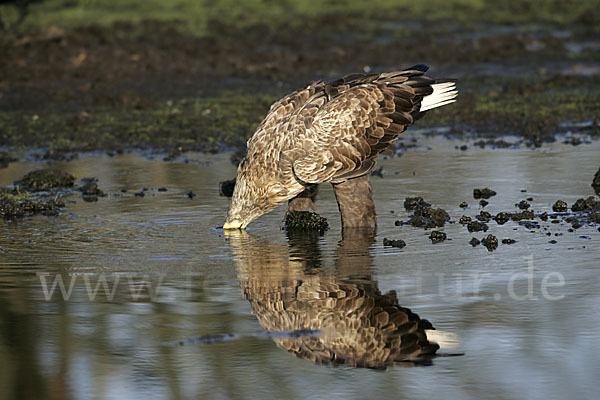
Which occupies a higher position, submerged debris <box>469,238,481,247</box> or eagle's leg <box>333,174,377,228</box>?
eagle's leg <box>333,174,377,228</box>

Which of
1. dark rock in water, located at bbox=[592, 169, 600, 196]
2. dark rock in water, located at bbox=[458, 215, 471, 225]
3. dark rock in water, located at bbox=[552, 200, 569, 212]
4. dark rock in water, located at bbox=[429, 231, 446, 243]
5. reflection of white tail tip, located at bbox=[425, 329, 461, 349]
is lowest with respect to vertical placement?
reflection of white tail tip, located at bbox=[425, 329, 461, 349]

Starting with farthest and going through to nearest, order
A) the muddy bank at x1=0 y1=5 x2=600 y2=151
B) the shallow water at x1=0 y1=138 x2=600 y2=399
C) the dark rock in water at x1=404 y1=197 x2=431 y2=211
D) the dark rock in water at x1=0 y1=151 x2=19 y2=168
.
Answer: the muddy bank at x1=0 y1=5 x2=600 y2=151
the dark rock in water at x1=0 y1=151 x2=19 y2=168
the dark rock in water at x1=404 y1=197 x2=431 y2=211
the shallow water at x1=0 y1=138 x2=600 y2=399

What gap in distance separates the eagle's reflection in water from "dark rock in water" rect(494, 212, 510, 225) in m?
1.21

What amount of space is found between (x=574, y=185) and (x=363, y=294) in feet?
15.7

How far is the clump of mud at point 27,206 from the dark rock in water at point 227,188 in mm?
1670

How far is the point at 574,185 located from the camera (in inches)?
456

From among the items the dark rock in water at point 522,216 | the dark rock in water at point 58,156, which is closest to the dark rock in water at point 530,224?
the dark rock in water at point 522,216

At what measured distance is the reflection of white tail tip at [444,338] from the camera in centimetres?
636

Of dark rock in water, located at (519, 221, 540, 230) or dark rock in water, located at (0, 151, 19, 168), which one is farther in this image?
dark rock in water, located at (0, 151, 19, 168)

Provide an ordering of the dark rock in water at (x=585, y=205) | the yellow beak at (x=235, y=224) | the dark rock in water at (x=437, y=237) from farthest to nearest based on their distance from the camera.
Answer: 1. the dark rock in water at (x=585, y=205)
2. the yellow beak at (x=235, y=224)
3. the dark rock in water at (x=437, y=237)

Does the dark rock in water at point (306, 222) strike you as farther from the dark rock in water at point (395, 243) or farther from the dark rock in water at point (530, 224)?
the dark rock in water at point (530, 224)

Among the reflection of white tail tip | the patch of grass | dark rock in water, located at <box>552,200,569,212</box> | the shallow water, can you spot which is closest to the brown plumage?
the shallow water

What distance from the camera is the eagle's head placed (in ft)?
31.8

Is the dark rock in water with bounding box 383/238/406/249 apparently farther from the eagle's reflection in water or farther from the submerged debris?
the submerged debris
